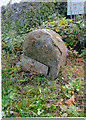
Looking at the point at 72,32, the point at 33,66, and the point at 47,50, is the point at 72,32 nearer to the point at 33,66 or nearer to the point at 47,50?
the point at 47,50

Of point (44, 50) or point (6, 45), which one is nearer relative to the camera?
point (44, 50)

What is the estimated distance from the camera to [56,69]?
2.73 metres

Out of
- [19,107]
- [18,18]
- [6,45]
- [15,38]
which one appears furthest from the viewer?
[18,18]

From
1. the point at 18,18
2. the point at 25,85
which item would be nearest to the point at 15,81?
the point at 25,85

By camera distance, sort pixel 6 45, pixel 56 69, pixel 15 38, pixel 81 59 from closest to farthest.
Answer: pixel 56 69 → pixel 81 59 → pixel 6 45 → pixel 15 38

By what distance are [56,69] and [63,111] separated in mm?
837

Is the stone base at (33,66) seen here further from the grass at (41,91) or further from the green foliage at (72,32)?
the green foliage at (72,32)

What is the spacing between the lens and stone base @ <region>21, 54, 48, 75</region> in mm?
2818

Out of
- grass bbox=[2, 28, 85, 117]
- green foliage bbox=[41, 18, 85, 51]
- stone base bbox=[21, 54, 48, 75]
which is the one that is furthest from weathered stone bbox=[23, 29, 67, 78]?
green foliage bbox=[41, 18, 85, 51]

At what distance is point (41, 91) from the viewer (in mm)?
2498

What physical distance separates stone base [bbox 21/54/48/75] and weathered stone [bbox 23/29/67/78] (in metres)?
0.07

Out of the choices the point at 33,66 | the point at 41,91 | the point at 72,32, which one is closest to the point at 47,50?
the point at 33,66

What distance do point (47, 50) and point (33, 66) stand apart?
0.47 m

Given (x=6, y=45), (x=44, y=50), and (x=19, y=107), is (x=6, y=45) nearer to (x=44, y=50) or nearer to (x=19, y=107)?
(x=44, y=50)
